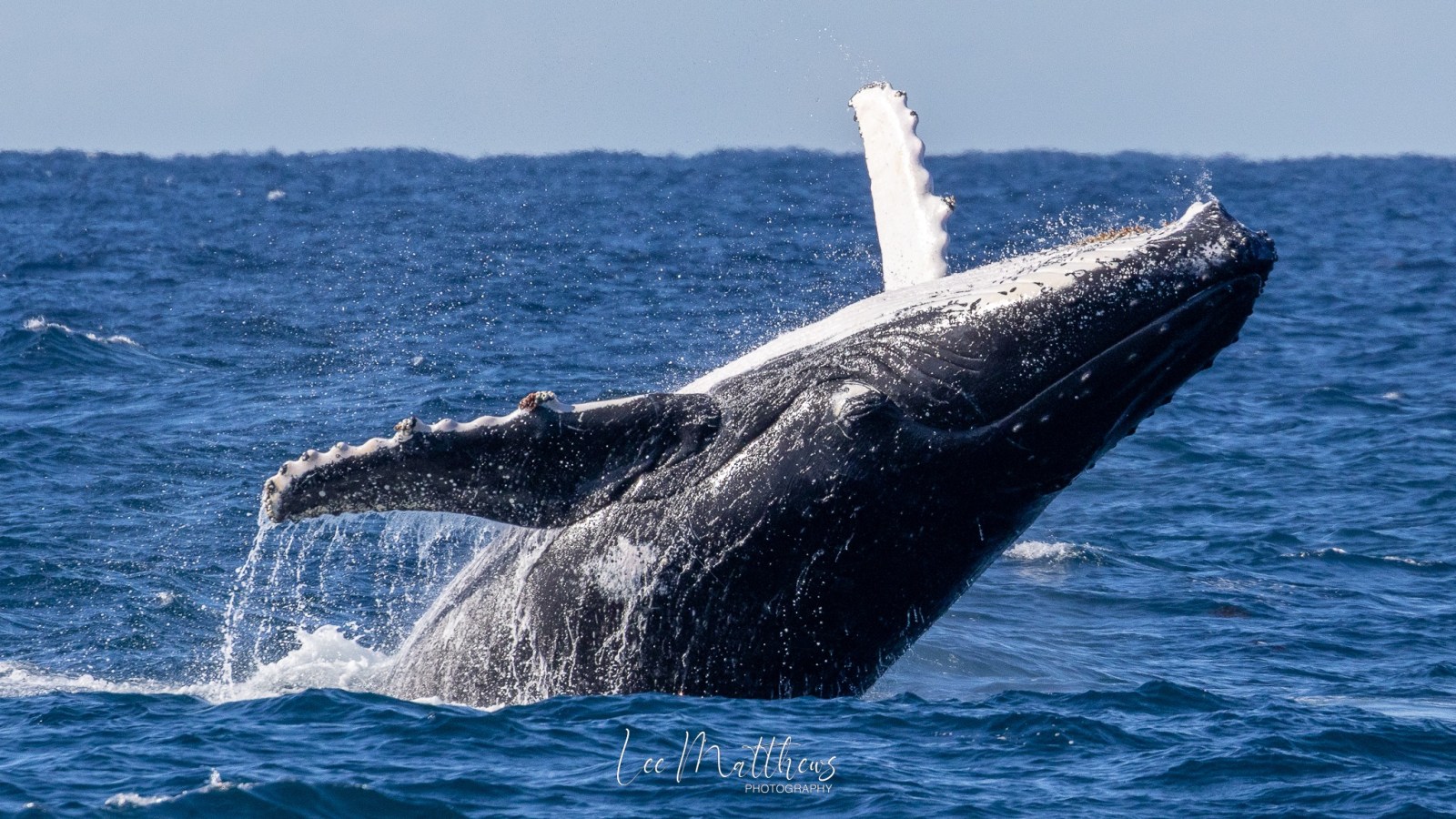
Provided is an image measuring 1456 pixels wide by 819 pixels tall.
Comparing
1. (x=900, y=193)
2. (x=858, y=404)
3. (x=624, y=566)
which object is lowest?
(x=624, y=566)

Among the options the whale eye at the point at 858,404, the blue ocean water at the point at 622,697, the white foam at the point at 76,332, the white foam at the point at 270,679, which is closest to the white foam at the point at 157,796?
the blue ocean water at the point at 622,697

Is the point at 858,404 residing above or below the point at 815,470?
above

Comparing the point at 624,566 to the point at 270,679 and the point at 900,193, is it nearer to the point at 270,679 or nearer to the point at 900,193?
the point at 900,193

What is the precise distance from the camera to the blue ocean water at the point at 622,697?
11.2 metres

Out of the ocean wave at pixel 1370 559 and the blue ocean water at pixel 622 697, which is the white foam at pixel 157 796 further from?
the ocean wave at pixel 1370 559

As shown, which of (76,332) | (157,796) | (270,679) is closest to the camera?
(157,796)

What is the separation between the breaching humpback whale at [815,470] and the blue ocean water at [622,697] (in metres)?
0.50

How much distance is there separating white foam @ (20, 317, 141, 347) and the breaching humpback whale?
2203cm

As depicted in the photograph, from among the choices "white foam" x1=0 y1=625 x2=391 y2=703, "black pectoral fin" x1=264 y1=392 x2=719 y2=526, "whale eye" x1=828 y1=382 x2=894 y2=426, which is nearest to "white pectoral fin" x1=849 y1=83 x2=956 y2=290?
"whale eye" x1=828 y1=382 x2=894 y2=426

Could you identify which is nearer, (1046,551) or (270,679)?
(270,679)

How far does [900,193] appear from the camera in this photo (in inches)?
548

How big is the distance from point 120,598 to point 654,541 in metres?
8.35

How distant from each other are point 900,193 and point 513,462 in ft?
15.5

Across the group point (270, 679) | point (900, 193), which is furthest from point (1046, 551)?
point (270, 679)
